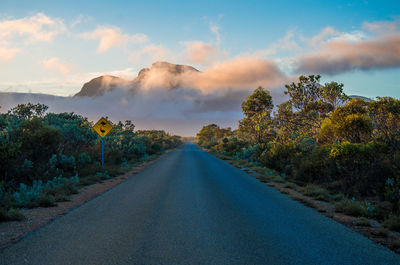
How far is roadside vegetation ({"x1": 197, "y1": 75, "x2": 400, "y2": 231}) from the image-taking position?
26.3 ft

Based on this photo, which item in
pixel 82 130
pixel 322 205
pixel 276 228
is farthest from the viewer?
pixel 82 130

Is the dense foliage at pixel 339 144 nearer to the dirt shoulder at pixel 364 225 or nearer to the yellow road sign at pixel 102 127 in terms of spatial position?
the dirt shoulder at pixel 364 225

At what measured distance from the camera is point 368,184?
30.8 feet

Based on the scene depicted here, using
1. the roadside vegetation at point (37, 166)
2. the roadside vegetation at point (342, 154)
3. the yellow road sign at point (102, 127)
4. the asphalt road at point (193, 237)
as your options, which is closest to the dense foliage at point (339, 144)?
the roadside vegetation at point (342, 154)

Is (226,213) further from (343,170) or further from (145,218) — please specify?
(343,170)

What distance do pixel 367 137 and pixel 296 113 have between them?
9602mm

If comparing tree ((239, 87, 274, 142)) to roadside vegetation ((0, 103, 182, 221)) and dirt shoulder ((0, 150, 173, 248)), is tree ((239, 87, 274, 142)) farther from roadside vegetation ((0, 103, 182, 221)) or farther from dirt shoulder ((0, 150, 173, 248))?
dirt shoulder ((0, 150, 173, 248))

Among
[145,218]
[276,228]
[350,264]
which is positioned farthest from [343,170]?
[145,218]

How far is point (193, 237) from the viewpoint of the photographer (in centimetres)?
481

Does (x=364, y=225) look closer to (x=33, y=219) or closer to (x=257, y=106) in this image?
(x=33, y=219)

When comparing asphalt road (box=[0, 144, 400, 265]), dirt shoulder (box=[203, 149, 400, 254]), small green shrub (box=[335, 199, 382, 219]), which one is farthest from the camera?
small green shrub (box=[335, 199, 382, 219])

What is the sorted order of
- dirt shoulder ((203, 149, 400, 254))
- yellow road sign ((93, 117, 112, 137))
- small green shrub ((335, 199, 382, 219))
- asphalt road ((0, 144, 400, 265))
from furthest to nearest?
yellow road sign ((93, 117, 112, 137)) → small green shrub ((335, 199, 382, 219)) → dirt shoulder ((203, 149, 400, 254)) → asphalt road ((0, 144, 400, 265))

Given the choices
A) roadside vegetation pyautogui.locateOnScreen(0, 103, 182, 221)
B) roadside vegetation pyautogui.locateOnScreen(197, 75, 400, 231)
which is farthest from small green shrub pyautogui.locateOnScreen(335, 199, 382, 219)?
roadside vegetation pyautogui.locateOnScreen(0, 103, 182, 221)

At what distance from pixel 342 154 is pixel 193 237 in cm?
806
